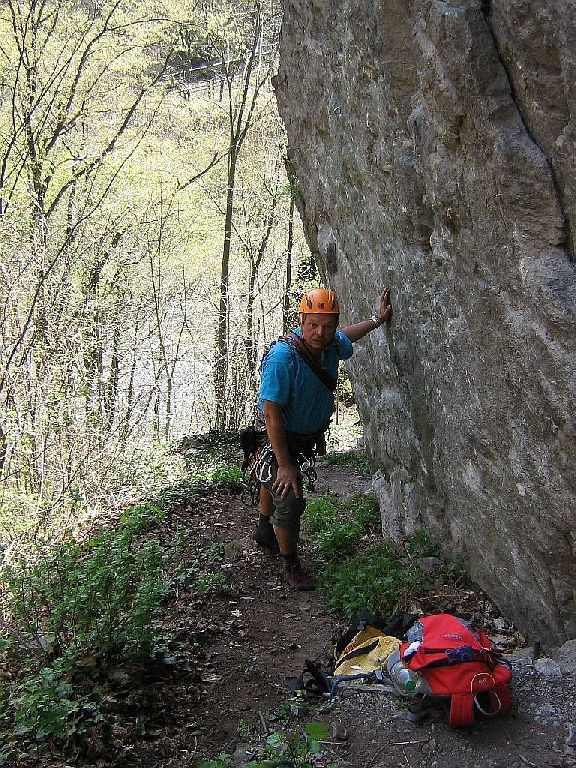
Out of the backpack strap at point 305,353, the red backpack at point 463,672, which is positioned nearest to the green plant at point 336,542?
the backpack strap at point 305,353

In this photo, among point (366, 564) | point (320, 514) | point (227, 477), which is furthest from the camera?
point (227, 477)

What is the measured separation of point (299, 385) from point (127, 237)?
8911mm

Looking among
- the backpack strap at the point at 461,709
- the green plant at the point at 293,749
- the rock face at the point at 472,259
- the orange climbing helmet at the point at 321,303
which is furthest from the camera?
the orange climbing helmet at the point at 321,303

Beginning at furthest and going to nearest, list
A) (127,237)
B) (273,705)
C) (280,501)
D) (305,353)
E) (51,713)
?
(127,237) → (280,501) → (305,353) → (273,705) → (51,713)

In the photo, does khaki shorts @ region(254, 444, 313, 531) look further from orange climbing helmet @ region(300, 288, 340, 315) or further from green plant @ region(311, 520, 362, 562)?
orange climbing helmet @ region(300, 288, 340, 315)

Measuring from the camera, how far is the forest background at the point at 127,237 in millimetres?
7082

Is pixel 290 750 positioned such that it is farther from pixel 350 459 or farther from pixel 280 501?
pixel 350 459

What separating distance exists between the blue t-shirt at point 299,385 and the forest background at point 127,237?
292 centimetres

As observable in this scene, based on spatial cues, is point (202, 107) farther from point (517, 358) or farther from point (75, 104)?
point (517, 358)

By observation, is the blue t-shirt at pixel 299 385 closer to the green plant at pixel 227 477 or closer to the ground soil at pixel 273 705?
the ground soil at pixel 273 705

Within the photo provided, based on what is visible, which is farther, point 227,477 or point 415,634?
point 227,477

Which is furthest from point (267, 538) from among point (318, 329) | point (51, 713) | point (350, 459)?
point (350, 459)

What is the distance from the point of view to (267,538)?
6184mm

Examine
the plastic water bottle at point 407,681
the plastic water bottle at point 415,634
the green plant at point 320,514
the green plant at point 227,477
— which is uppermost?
the green plant at point 227,477
